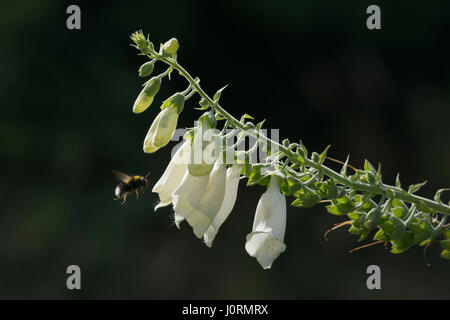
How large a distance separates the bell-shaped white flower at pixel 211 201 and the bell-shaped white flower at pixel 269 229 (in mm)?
124

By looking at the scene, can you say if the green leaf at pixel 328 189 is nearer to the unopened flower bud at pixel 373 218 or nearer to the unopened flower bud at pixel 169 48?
the unopened flower bud at pixel 373 218

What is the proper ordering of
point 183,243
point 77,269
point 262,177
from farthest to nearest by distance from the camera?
point 183,243 → point 77,269 → point 262,177

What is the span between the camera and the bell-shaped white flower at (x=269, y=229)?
1.63 meters

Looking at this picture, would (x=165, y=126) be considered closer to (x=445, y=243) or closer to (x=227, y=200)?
(x=227, y=200)

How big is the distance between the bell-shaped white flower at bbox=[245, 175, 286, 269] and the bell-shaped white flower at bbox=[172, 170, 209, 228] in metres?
0.18

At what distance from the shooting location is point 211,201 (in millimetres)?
1609

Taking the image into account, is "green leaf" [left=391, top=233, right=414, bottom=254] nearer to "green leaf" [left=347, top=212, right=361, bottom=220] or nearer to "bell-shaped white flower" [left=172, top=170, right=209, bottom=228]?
"green leaf" [left=347, top=212, right=361, bottom=220]

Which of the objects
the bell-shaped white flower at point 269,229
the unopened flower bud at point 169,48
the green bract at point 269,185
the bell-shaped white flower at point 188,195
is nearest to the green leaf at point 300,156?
the green bract at point 269,185

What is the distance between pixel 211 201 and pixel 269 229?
0.57ft

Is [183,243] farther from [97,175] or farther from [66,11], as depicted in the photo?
[66,11]

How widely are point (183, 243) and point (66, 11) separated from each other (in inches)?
94.4

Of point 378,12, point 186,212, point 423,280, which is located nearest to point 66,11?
point 378,12

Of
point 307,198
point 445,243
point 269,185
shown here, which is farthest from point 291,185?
point 445,243

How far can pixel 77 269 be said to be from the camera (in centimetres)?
535
